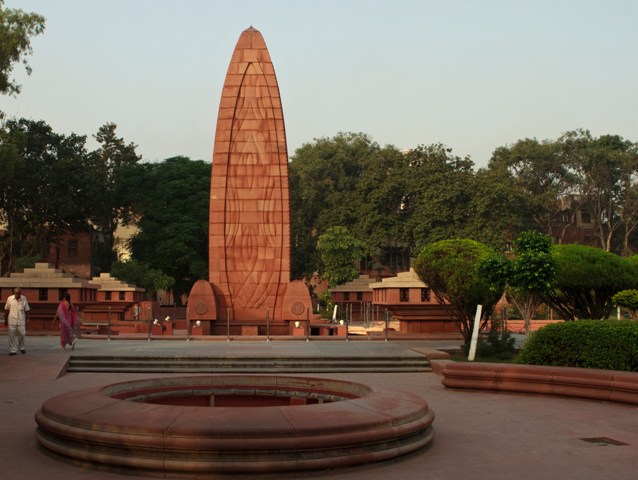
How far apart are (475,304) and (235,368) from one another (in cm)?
618

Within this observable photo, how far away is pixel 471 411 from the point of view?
35.1ft

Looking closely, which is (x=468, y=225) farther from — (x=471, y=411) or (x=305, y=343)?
(x=471, y=411)

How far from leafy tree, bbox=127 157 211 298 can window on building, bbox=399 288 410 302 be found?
76.8ft

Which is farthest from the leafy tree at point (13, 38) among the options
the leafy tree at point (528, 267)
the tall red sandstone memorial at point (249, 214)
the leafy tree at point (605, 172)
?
the leafy tree at point (605, 172)

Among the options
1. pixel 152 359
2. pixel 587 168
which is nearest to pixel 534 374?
pixel 152 359

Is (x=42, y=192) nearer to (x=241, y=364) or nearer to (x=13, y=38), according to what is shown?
Result: (x=13, y=38)

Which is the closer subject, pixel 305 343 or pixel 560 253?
pixel 560 253

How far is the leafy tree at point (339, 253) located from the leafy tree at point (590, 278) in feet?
95.9

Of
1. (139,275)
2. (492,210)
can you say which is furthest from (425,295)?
(139,275)

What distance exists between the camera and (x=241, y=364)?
53.5 ft

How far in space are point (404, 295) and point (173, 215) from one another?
89.0 feet

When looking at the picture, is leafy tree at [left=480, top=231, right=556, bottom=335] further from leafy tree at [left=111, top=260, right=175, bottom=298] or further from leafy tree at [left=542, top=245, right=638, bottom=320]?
leafy tree at [left=111, top=260, right=175, bottom=298]

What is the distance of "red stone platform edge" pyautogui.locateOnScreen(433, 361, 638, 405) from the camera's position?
11.1 metres

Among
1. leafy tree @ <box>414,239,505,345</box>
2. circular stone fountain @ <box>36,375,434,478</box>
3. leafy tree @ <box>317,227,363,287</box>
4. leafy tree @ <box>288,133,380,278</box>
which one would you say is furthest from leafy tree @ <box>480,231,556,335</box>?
leafy tree @ <box>288,133,380,278</box>
